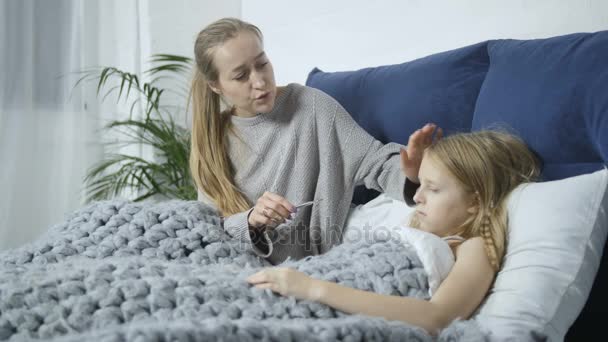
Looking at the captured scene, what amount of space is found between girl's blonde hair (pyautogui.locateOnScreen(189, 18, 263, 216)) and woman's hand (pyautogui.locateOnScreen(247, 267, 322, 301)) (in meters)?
0.68

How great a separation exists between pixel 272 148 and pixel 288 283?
803 mm

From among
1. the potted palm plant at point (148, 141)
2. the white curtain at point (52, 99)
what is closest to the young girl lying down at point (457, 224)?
the potted palm plant at point (148, 141)

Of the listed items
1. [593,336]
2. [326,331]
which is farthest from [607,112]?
[326,331]

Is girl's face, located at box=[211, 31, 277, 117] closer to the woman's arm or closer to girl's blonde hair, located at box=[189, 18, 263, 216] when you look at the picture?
girl's blonde hair, located at box=[189, 18, 263, 216]

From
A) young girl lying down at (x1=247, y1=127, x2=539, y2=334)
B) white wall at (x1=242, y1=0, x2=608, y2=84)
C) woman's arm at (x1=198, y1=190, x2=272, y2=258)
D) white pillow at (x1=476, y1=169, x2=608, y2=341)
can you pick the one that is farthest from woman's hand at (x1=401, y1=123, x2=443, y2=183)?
white wall at (x1=242, y1=0, x2=608, y2=84)

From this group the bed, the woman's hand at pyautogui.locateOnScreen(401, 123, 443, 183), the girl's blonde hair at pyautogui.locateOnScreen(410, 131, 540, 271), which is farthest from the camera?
the woman's hand at pyautogui.locateOnScreen(401, 123, 443, 183)

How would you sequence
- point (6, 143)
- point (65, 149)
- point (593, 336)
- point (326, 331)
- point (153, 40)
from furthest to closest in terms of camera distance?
point (153, 40) → point (65, 149) → point (6, 143) → point (593, 336) → point (326, 331)

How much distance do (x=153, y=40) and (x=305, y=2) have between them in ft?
2.65

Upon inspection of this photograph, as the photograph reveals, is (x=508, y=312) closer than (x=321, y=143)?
Yes

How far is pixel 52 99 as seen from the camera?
8.81 feet

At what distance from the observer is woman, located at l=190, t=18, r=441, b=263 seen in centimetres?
163

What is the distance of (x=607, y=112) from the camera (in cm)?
111

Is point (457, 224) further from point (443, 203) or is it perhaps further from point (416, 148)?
point (416, 148)

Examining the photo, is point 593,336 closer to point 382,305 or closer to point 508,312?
point 508,312
